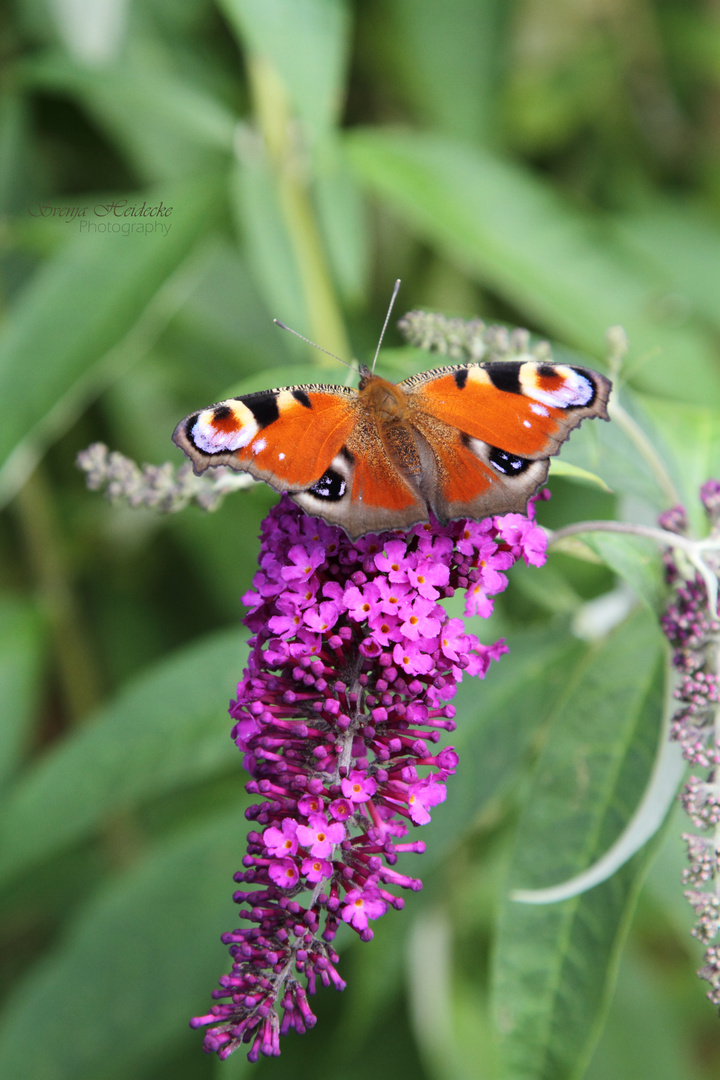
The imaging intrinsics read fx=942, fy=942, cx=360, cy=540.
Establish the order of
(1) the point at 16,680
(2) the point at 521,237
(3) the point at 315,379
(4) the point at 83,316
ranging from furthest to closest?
(1) the point at 16,680 → (2) the point at 521,237 → (4) the point at 83,316 → (3) the point at 315,379

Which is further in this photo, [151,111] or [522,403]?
[151,111]

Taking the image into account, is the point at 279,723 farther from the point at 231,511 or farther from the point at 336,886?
the point at 231,511

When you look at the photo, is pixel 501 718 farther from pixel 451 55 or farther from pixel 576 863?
pixel 451 55

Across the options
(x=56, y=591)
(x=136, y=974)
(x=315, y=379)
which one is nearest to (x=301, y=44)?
(x=315, y=379)

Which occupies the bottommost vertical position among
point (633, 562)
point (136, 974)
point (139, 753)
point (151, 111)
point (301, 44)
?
point (136, 974)

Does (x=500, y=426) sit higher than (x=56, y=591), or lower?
higher

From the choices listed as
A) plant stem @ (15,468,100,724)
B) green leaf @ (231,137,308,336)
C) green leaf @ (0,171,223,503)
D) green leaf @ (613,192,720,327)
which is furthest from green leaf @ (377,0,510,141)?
plant stem @ (15,468,100,724)

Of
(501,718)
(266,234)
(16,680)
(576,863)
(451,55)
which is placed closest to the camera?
(576,863)

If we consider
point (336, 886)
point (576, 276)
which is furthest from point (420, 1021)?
point (576, 276)
